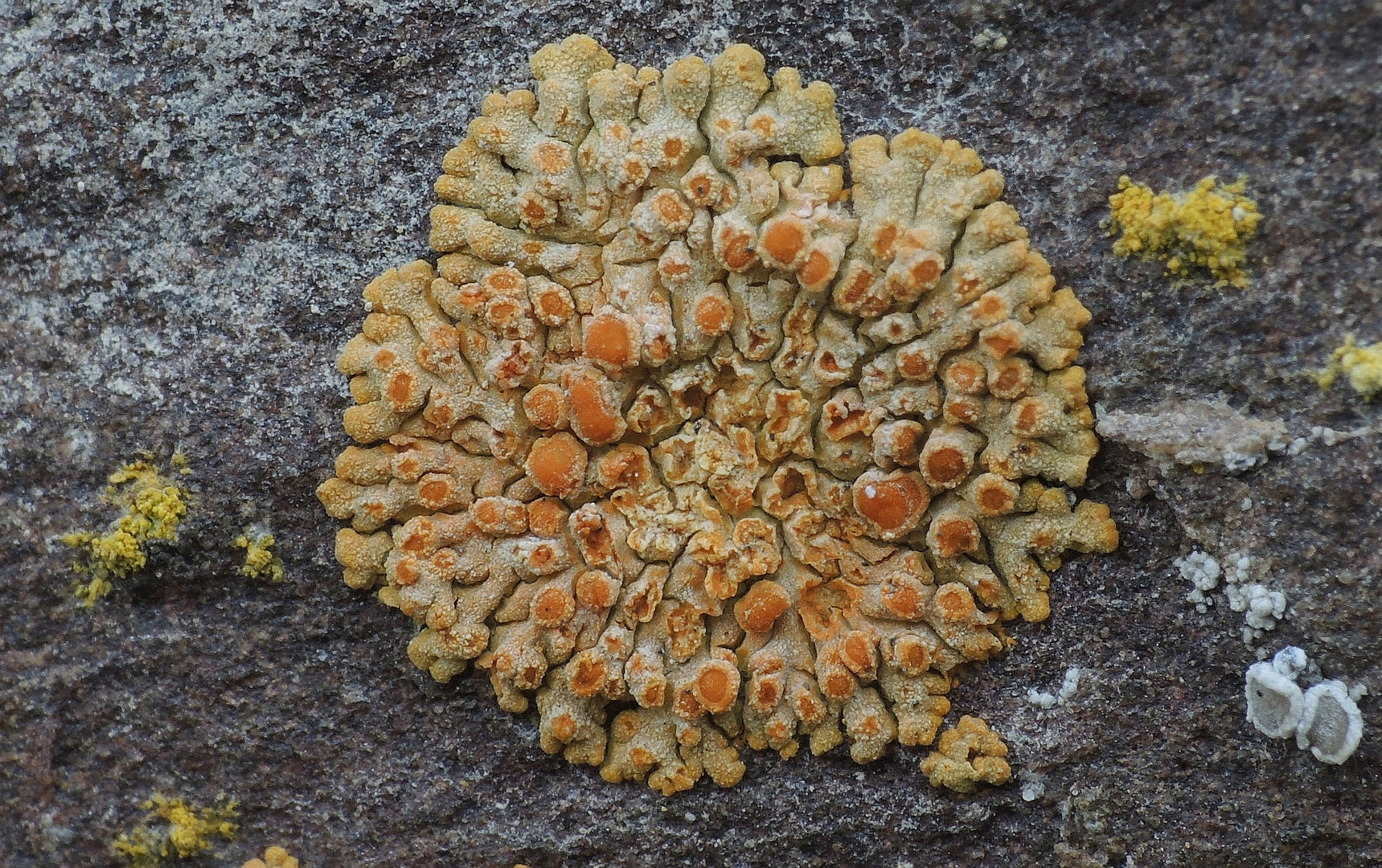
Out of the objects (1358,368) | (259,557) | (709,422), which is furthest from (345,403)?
(1358,368)

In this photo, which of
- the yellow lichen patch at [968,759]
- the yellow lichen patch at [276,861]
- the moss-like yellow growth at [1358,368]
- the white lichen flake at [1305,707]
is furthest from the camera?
the yellow lichen patch at [276,861]

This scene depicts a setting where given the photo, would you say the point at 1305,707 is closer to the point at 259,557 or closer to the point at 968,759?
the point at 968,759

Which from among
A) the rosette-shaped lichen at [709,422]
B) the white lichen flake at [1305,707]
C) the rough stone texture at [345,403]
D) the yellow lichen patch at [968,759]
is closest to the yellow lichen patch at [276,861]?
the rough stone texture at [345,403]

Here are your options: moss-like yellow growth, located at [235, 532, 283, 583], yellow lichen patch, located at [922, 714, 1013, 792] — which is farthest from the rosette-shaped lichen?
moss-like yellow growth, located at [235, 532, 283, 583]

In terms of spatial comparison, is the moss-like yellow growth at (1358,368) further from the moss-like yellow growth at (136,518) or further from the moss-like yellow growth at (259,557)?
the moss-like yellow growth at (136,518)

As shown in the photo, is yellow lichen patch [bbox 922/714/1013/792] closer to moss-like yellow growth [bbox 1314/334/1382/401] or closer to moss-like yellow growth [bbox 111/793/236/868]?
moss-like yellow growth [bbox 1314/334/1382/401]

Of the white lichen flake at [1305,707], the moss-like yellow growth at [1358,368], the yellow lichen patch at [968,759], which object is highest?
the moss-like yellow growth at [1358,368]
